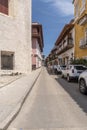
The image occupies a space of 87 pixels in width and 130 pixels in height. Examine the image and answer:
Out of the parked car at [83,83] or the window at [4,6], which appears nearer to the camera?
the parked car at [83,83]

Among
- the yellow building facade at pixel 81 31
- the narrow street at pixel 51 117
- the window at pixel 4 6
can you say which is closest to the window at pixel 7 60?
the window at pixel 4 6

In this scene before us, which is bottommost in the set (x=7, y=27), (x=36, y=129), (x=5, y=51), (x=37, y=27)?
(x=36, y=129)

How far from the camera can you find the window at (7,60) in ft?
107

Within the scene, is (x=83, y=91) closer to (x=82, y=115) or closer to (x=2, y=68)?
(x=82, y=115)

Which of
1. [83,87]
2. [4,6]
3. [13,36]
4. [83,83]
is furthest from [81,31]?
[83,87]

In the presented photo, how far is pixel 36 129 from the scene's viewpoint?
6.51 m

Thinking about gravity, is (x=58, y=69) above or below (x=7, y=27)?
below

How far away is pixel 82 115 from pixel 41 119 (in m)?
1.33

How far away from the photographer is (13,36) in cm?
3362

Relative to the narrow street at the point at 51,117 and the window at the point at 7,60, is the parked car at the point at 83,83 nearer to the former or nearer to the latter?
the narrow street at the point at 51,117

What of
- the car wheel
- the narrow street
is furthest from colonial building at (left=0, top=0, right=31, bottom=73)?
the narrow street

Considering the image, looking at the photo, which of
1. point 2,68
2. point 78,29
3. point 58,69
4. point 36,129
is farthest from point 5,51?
point 36,129

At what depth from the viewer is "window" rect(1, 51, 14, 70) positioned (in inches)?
1278

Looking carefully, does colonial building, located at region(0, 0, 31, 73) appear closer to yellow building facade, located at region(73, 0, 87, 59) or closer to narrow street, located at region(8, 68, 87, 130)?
yellow building facade, located at region(73, 0, 87, 59)
